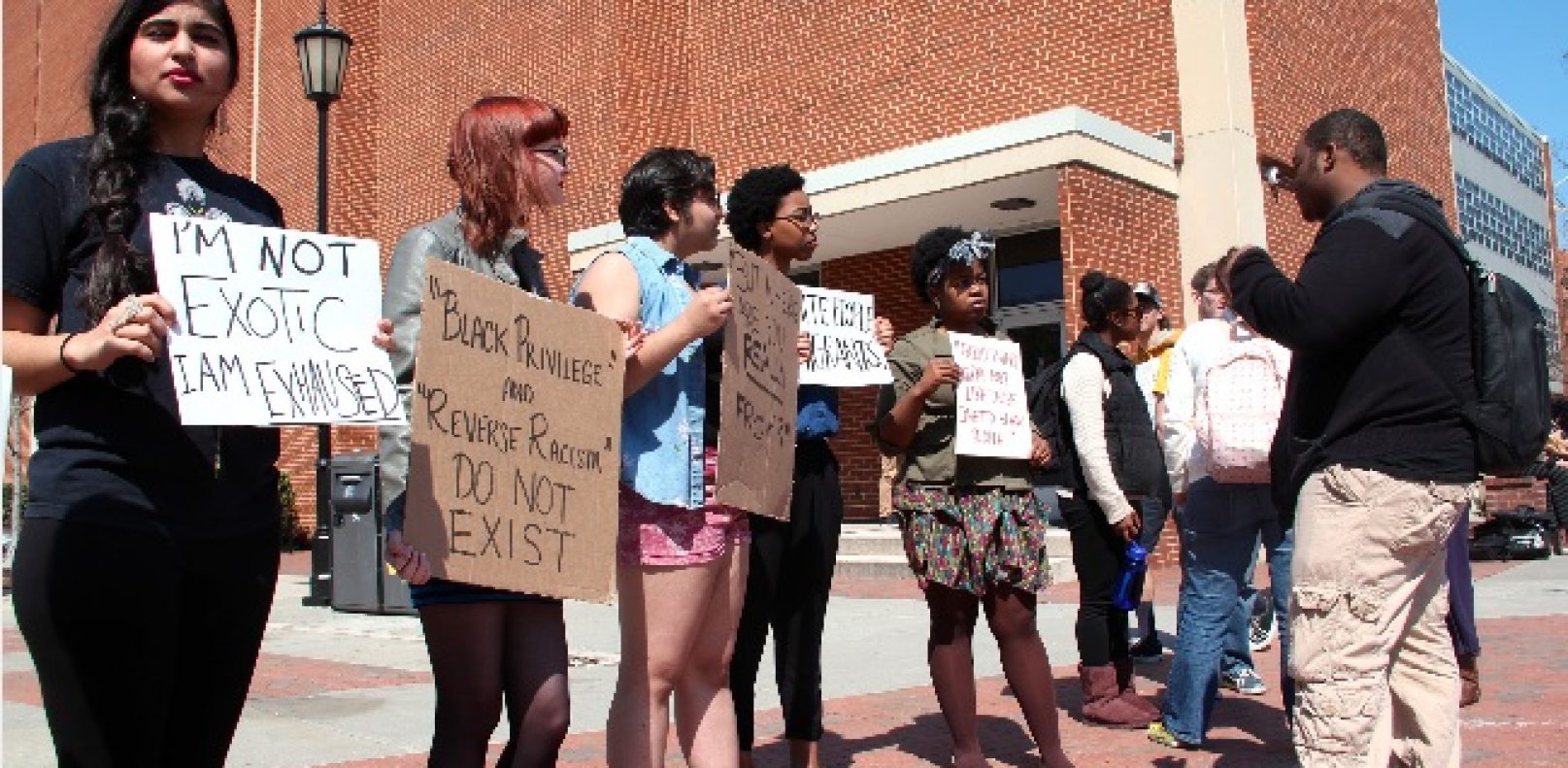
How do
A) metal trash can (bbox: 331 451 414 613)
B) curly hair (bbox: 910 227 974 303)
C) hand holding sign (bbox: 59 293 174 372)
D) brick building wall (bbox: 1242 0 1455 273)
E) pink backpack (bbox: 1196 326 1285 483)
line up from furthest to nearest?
brick building wall (bbox: 1242 0 1455 273)
metal trash can (bbox: 331 451 414 613)
pink backpack (bbox: 1196 326 1285 483)
curly hair (bbox: 910 227 974 303)
hand holding sign (bbox: 59 293 174 372)

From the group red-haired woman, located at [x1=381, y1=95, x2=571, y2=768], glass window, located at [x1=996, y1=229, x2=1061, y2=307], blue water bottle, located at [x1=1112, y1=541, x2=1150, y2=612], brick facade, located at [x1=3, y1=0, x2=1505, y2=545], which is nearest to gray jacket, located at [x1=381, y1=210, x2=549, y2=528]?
red-haired woman, located at [x1=381, y1=95, x2=571, y2=768]

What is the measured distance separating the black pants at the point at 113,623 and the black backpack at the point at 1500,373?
114 inches

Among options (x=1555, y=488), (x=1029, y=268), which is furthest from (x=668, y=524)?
(x=1555, y=488)

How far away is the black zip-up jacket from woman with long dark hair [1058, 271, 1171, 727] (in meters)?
2.02

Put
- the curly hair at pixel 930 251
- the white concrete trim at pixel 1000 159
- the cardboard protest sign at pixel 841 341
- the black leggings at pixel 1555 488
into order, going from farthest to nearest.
Answer: 1. the black leggings at pixel 1555 488
2. the white concrete trim at pixel 1000 159
3. the curly hair at pixel 930 251
4. the cardboard protest sign at pixel 841 341

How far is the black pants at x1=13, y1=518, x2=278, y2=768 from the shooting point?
2217 mm

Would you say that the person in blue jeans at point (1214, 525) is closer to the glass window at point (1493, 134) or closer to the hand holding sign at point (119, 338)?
the hand holding sign at point (119, 338)

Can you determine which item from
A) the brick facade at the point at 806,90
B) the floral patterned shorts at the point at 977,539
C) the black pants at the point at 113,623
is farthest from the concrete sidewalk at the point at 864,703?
the brick facade at the point at 806,90

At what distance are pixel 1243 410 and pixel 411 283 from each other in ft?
11.0

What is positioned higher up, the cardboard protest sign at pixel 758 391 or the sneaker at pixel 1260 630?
the cardboard protest sign at pixel 758 391

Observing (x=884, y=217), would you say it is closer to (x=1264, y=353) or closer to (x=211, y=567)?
(x=1264, y=353)

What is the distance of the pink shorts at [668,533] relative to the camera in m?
3.30

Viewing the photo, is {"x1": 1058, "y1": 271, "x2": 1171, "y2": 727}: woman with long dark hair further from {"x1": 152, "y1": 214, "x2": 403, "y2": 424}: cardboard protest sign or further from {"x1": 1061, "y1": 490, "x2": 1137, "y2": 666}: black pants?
{"x1": 152, "y1": 214, "x2": 403, "y2": 424}: cardboard protest sign

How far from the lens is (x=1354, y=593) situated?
10.8ft
